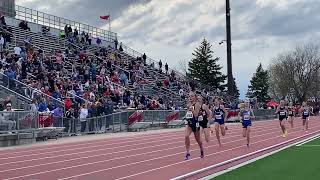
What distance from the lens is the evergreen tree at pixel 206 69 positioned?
96625mm

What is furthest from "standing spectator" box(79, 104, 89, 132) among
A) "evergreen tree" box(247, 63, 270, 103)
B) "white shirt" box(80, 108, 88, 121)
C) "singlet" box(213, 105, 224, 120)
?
"evergreen tree" box(247, 63, 270, 103)

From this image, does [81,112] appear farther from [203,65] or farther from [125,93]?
[203,65]

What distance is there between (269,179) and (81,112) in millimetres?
19746

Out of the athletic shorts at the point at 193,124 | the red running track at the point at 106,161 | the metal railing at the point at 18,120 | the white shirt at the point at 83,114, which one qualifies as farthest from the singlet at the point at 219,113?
the white shirt at the point at 83,114

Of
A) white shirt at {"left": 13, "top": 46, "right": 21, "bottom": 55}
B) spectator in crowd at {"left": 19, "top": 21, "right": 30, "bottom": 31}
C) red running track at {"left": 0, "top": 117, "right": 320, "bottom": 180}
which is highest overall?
spectator in crowd at {"left": 19, "top": 21, "right": 30, "bottom": 31}

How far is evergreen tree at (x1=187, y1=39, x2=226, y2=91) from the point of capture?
96.6 meters

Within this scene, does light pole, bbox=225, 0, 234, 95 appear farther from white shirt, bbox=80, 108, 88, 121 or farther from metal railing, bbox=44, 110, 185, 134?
white shirt, bbox=80, 108, 88, 121

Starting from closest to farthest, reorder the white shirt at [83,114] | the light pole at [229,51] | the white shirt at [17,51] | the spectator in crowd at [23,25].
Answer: the white shirt at [83,114] → the white shirt at [17,51] → the spectator in crowd at [23,25] → the light pole at [229,51]

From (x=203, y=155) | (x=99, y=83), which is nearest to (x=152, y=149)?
(x=203, y=155)

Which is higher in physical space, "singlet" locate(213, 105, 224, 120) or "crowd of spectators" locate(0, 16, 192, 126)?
"crowd of spectators" locate(0, 16, 192, 126)

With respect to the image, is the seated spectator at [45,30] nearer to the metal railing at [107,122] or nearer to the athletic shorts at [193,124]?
the metal railing at [107,122]

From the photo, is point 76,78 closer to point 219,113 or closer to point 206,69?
point 219,113

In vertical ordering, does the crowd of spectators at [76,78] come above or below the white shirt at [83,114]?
above

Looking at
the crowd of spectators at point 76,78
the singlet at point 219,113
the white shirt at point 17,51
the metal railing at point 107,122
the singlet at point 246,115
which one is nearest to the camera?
the singlet at point 246,115
